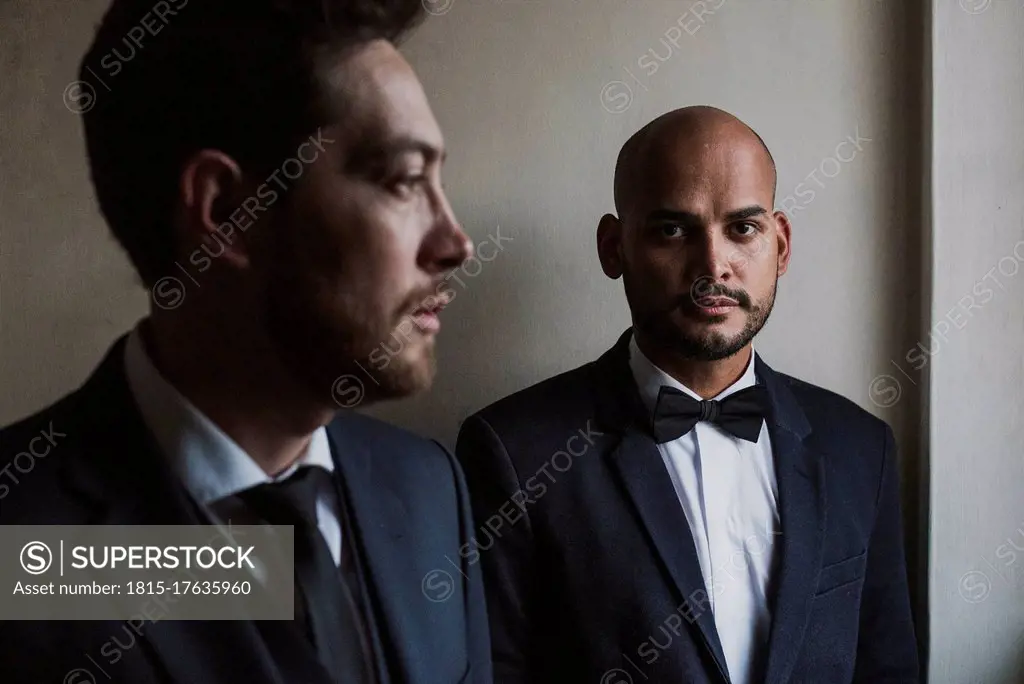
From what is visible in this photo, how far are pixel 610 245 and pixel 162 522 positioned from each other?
76 centimetres

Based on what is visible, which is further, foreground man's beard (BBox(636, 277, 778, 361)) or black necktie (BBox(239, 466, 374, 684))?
foreground man's beard (BBox(636, 277, 778, 361))

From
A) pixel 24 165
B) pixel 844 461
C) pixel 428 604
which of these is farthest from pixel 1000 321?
pixel 24 165

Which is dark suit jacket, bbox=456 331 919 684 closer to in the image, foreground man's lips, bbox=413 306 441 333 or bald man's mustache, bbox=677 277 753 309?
bald man's mustache, bbox=677 277 753 309

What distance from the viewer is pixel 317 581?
826mm

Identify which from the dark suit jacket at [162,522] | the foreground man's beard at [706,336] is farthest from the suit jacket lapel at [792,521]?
the dark suit jacket at [162,522]

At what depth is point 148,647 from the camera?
0.75m

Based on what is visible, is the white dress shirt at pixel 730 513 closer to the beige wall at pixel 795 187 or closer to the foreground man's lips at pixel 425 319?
the beige wall at pixel 795 187

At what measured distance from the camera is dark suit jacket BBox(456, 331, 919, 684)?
1.19 meters

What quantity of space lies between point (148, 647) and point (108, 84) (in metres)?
0.49

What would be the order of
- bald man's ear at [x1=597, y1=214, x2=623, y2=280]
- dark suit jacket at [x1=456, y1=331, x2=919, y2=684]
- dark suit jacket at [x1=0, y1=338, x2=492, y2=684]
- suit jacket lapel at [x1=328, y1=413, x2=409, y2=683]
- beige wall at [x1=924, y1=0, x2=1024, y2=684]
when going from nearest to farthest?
dark suit jacket at [x1=0, y1=338, x2=492, y2=684], suit jacket lapel at [x1=328, y1=413, x2=409, y2=683], dark suit jacket at [x1=456, y1=331, x2=919, y2=684], bald man's ear at [x1=597, y1=214, x2=623, y2=280], beige wall at [x1=924, y1=0, x2=1024, y2=684]

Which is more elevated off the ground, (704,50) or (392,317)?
(704,50)

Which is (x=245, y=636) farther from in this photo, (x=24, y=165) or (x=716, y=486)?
(x=716, y=486)

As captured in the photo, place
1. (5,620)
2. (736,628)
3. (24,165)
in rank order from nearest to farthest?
(5,620) < (24,165) < (736,628)

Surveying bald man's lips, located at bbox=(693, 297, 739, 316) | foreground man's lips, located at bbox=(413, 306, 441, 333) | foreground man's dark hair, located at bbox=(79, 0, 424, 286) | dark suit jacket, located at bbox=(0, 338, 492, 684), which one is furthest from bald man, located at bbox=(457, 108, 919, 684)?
foreground man's dark hair, located at bbox=(79, 0, 424, 286)
